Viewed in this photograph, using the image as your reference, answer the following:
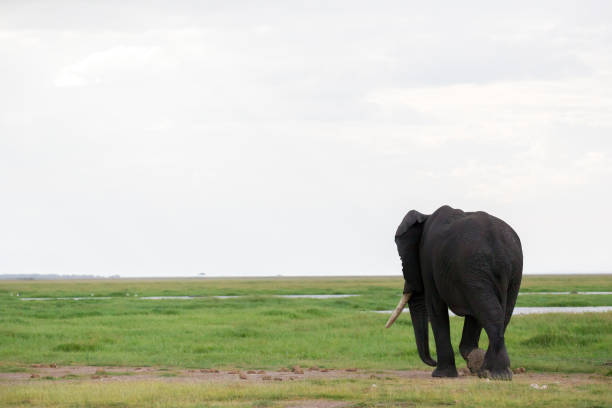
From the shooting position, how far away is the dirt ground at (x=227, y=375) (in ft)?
54.4

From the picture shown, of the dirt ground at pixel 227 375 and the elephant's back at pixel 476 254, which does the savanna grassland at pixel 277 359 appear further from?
the elephant's back at pixel 476 254

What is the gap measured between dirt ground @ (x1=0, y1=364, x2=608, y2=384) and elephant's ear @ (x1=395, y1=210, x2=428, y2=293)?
194 centimetres

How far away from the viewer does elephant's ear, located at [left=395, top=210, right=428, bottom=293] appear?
57.7 feet

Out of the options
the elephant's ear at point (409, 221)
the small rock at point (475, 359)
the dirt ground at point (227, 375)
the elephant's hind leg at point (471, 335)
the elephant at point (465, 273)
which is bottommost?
the dirt ground at point (227, 375)

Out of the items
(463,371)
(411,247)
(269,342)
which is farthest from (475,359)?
(269,342)

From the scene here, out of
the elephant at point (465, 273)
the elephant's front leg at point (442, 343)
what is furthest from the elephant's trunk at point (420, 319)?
the elephant's front leg at point (442, 343)

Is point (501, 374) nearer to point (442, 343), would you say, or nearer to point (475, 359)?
point (475, 359)

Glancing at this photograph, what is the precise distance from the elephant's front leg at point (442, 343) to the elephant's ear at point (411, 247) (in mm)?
790

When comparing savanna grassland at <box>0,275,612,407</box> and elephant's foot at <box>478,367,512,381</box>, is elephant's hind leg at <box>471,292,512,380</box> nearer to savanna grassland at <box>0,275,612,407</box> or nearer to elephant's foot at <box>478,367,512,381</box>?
elephant's foot at <box>478,367,512,381</box>

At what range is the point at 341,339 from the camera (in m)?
26.2

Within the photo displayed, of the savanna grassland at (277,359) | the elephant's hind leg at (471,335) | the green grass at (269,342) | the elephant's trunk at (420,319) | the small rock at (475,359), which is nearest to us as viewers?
the savanna grassland at (277,359)

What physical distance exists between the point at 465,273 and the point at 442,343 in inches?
82.0

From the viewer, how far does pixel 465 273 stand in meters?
15.5

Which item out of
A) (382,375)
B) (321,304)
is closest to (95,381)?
(382,375)
